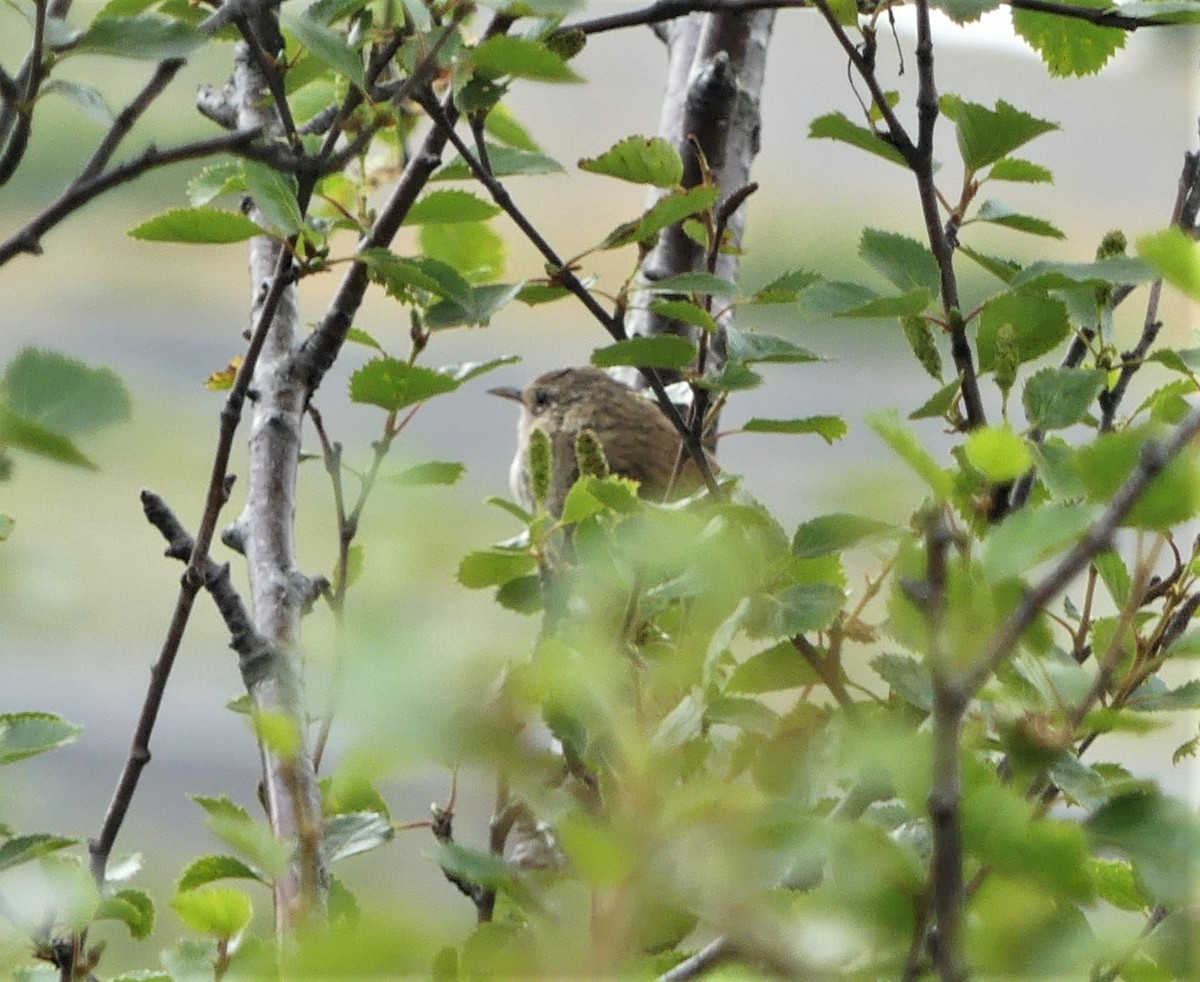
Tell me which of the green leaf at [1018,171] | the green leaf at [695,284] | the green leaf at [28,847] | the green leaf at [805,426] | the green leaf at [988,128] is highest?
the green leaf at [988,128]

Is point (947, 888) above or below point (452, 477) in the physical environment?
below

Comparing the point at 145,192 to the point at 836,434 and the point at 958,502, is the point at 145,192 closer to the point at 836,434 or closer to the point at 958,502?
the point at 836,434

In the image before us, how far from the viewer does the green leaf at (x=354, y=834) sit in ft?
2.52

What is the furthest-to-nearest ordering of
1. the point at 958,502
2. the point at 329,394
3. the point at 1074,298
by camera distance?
the point at 329,394, the point at 1074,298, the point at 958,502

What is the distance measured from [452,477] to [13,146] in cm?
56

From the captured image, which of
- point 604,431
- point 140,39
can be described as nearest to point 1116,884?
point 140,39

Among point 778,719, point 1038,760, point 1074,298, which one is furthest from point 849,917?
point 1074,298

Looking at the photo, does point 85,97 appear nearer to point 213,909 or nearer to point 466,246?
point 213,909

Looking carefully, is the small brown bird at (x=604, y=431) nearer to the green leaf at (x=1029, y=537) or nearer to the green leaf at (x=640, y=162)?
the green leaf at (x=640, y=162)

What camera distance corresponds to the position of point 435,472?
1101 mm

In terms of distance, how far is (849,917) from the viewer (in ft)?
1.44

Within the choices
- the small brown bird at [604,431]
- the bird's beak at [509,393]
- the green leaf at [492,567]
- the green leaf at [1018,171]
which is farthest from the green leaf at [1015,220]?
the bird's beak at [509,393]

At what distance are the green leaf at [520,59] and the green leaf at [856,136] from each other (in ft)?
0.54

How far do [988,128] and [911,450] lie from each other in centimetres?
45
